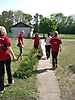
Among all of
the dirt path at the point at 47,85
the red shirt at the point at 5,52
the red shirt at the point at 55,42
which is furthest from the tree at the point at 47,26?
the red shirt at the point at 5,52

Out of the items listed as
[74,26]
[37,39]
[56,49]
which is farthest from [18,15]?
[56,49]

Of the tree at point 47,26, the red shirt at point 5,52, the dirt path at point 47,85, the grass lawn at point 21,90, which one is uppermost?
the red shirt at point 5,52

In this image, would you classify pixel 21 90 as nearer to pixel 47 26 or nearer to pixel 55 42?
pixel 55 42

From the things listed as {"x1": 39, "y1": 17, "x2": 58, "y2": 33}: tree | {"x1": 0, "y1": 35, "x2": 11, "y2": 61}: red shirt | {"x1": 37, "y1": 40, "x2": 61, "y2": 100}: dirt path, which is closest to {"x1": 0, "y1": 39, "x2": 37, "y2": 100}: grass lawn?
{"x1": 37, "y1": 40, "x2": 61, "y2": 100}: dirt path

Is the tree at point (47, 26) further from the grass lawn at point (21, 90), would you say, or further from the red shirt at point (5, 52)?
the red shirt at point (5, 52)

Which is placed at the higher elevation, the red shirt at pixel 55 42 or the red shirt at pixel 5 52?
the red shirt at pixel 5 52

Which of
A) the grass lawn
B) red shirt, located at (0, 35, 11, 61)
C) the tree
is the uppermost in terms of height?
red shirt, located at (0, 35, 11, 61)

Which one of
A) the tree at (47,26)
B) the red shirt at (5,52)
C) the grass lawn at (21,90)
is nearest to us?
the grass lawn at (21,90)

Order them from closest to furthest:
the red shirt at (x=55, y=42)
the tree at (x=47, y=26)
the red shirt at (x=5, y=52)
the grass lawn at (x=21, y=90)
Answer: the grass lawn at (x=21, y=90)
the red shirt at (x=5, y=52)
the red shirt at (x=55, y=42)
the tree at (x=47, y=26)

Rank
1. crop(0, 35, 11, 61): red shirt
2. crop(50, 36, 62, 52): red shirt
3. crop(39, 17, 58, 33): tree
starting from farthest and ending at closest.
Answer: crop(39, 17, 58, 33): tree → crop(50, 36, 62, 52): red shirt → crop(0, 35, 11, 61): red shirt

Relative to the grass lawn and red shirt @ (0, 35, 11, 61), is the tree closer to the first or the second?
the grass lawn

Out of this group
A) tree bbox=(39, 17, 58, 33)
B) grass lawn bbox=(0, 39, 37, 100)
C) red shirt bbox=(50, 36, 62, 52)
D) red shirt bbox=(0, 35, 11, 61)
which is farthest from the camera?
tree bbox=(39, 17, 58, 33)

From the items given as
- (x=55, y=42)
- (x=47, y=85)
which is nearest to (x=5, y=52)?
(x=47, y=85)

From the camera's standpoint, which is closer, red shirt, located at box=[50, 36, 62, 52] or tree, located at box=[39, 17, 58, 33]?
red shirt, located at box=[50, 36, 62, 52]
